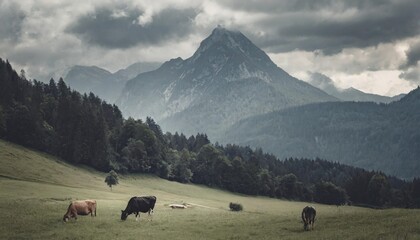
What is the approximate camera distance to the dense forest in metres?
138

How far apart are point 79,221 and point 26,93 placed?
417 feet

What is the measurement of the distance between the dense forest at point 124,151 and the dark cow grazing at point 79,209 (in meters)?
91.5

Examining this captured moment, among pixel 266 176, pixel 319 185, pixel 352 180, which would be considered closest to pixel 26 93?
pixel 266 176

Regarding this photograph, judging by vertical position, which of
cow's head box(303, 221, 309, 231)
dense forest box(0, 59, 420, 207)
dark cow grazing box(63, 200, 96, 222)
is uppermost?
dense forest box(0, 59, 420, 207)

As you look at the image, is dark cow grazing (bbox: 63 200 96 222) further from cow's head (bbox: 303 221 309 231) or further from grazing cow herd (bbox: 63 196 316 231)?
cow's head (bbox: 303 221 309 231)

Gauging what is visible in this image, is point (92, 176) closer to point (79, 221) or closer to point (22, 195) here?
point (22, 195)

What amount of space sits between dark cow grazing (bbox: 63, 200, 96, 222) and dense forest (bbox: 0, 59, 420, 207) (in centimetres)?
9151

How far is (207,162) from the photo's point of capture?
18950 centimetres

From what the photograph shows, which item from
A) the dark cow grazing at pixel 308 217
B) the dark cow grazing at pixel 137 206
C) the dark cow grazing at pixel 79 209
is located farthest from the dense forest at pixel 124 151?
the dark cow grazing at pixel 308 217

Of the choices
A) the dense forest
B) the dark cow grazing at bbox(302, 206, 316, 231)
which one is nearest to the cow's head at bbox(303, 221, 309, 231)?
the dark cow grazing at bbox(302, 206, 316, 231)

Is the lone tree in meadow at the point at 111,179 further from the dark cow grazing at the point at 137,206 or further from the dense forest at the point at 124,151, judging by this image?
the dark cow grazing at the point at 137,206

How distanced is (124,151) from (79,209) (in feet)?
367

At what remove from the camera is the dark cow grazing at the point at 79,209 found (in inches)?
1796

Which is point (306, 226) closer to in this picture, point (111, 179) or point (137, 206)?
point (137, 206)
